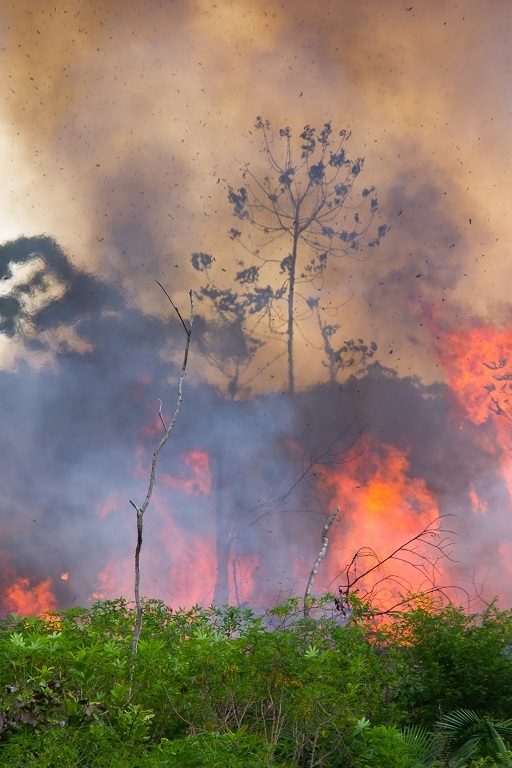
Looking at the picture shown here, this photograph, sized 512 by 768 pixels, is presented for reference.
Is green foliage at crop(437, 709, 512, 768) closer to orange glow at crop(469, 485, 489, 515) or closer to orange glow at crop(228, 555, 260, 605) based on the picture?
orange glow at crop(228, 555, 260, 605)

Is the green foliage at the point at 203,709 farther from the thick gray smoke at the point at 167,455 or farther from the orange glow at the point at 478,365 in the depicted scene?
the orange glow at the point at 478,365

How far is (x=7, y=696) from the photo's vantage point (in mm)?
3621

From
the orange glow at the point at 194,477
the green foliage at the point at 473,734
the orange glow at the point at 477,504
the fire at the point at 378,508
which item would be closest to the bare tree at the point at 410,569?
the fire at the point at 378,508

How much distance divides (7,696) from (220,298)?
9.78m

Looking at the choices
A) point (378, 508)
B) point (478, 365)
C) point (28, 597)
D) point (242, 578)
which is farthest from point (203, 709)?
point (478, 365)

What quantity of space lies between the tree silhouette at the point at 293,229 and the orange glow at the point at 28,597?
173 inches

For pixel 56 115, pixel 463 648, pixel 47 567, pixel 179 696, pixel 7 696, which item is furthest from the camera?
pixel 56 115

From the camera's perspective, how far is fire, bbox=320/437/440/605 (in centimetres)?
1251

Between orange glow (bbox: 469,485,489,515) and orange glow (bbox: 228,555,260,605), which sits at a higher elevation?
orange glow (bbox: 469,485,489,515)

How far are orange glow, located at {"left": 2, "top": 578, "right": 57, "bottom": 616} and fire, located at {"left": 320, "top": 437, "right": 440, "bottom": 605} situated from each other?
3.78 metres

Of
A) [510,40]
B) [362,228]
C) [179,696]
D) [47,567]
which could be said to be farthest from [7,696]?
[510,40]

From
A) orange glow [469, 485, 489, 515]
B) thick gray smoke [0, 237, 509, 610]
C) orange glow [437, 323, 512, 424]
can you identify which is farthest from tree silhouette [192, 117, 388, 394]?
orange glow [469, 485, 489, 515]

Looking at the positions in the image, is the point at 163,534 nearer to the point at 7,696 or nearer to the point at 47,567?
the point at 47,567

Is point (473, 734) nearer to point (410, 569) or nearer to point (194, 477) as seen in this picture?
point (410, 569)
